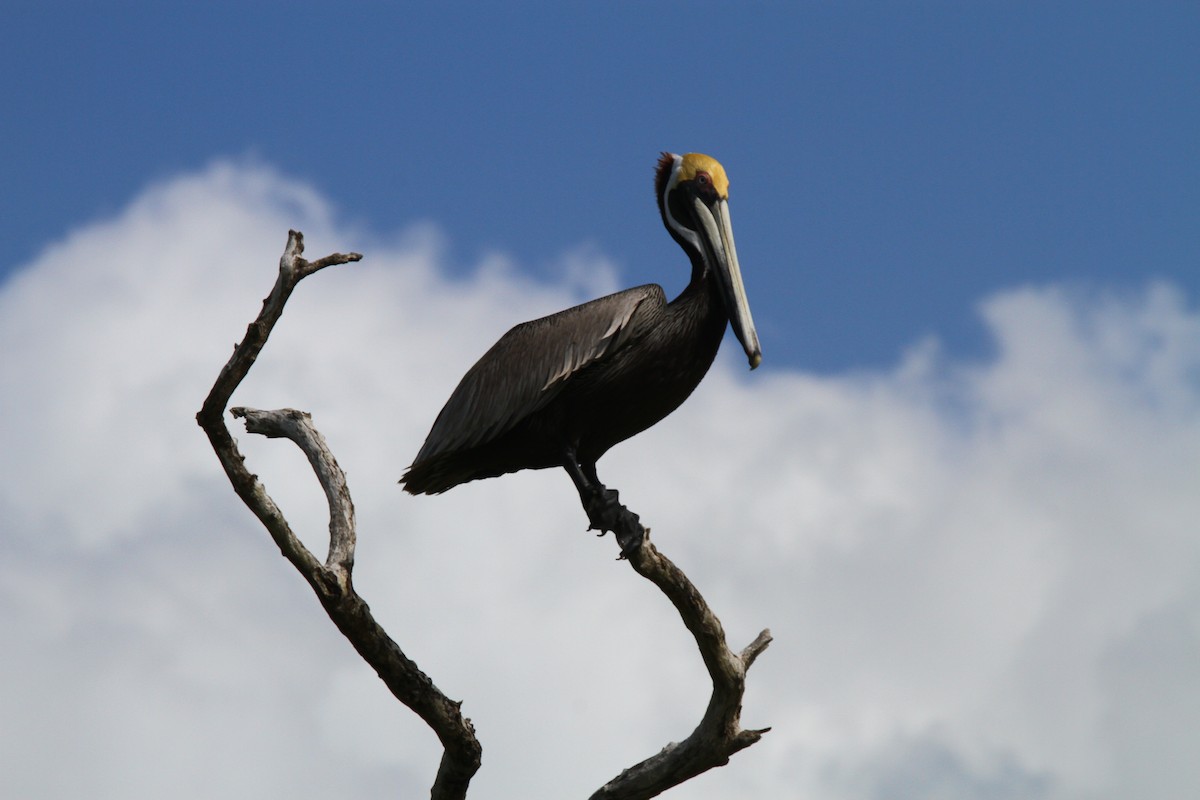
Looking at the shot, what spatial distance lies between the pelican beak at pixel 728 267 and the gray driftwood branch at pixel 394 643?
4.04ft

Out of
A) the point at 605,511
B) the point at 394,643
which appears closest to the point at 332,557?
the point at 394,643

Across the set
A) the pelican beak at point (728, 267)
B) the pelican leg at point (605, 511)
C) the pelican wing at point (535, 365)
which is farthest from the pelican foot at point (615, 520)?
the pelican beak at point (728, 267)

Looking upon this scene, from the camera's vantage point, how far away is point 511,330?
7156mm

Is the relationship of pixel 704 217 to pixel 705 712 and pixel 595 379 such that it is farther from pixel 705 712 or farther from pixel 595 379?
pixel 705 712

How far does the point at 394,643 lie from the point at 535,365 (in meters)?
1.58

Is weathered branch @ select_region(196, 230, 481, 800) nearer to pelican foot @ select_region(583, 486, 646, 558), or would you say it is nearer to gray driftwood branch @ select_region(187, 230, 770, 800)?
gray driftwood branch @ select_region(187, 230, 770, 800)

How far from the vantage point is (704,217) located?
7008mm

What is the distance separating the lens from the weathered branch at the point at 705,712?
5.93 meters

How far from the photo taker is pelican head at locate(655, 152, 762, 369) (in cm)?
671

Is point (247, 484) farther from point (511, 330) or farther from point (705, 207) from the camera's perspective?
point (705, 207)

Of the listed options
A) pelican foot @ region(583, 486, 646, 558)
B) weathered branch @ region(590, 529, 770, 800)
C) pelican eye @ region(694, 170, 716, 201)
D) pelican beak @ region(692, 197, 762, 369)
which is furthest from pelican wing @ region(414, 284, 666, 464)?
weathered branch @ region(590, 529, 770, 800)

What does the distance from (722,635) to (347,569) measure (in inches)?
70.4

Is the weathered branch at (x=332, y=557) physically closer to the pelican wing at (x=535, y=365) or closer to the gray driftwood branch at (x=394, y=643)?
the gray driftwood branch at (x=394, y=643)

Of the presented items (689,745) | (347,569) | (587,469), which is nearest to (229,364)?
(347,569)
